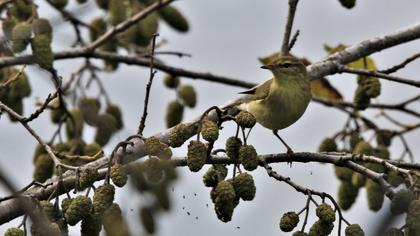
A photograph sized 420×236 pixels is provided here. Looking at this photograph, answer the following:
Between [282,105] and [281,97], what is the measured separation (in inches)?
3.7

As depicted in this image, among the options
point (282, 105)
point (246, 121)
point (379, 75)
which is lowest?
point (246, 121)

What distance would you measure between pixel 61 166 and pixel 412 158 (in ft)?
8.75

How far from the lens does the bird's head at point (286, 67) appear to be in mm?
5023

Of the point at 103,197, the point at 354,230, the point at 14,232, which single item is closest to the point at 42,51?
the point at 14,232

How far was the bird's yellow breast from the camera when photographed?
15.4 feet

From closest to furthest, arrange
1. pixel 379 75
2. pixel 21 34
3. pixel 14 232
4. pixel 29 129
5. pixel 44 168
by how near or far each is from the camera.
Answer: pixel 14 232
pixel 29 129
pixel 21 34
pixel 379 75
pixel 44 168

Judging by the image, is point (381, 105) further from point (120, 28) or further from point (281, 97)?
point (120, 28)

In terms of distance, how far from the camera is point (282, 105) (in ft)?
15.5

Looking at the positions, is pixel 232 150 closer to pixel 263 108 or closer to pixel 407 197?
pixel 407 197

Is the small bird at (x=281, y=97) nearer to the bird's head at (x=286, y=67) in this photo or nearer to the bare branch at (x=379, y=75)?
the bird's head at (x=286, y=67)

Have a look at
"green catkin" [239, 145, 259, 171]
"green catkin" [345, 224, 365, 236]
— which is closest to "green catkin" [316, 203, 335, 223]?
"green catkin" [345, 224, 365, 236]

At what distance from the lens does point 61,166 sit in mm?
3154

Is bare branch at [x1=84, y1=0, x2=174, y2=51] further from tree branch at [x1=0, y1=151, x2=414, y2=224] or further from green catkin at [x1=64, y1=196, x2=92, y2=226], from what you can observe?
green catkin at [x1=64, y1=196, x2=92, y2=226]

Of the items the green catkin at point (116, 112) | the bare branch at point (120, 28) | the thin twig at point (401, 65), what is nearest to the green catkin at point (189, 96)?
the green catkin at point (116, 112)
